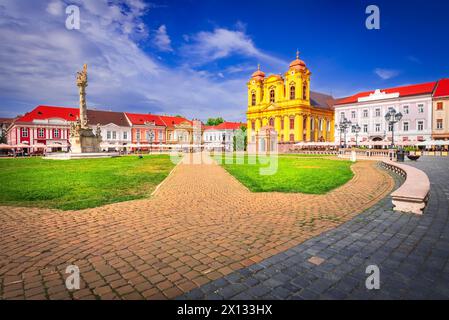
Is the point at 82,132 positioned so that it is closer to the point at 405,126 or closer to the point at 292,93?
the point at 292,93

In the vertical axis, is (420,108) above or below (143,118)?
below

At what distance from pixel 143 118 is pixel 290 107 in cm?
4379

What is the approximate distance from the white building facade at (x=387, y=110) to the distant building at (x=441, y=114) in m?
0.76

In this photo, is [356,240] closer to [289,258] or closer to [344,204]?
[289,258]

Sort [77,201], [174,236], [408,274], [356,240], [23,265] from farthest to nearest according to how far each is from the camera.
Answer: [77,201] < [174,236] < [356,240] < [23,265] < [408,274]

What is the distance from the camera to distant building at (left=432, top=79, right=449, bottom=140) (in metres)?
47.6

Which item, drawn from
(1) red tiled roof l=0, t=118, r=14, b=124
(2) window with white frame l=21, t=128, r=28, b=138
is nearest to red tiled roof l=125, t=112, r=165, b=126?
(2) window with white frame l=21, t=128, r=28, b=138

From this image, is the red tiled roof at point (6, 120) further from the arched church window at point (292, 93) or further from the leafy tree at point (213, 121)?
the arched church window at point (292, 93)

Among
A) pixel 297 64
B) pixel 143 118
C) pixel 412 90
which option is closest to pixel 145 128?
pixel 143 118

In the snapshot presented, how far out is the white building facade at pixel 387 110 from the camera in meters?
50.4

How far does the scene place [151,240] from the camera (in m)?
4.75

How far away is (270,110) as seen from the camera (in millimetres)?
66125
